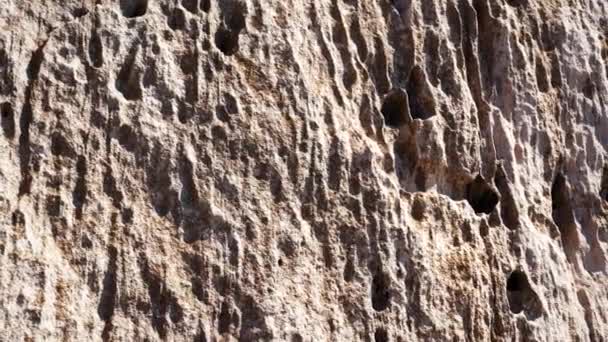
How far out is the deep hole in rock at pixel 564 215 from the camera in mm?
3213

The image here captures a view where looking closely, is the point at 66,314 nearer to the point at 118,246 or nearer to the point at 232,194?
the point at 118,246

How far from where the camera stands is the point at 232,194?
8.96 feet

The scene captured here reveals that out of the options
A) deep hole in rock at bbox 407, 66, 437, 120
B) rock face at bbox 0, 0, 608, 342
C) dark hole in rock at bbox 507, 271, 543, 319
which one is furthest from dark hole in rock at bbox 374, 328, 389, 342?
deep hole in rock at bbox 407, 66, 437, 120

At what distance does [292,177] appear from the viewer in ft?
9.20

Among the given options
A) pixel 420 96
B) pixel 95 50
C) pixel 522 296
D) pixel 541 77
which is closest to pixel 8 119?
pixel 95 50

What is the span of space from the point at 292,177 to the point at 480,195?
1.93ft

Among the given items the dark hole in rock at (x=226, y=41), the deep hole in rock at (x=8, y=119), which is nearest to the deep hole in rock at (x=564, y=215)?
the dark hole in rock at (x=226, y=41)

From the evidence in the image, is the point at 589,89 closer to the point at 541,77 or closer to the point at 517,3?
the point at 541,77

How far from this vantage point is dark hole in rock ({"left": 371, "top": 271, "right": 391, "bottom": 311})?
2789 mm

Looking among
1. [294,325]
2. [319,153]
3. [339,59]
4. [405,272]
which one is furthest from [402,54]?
[294,325]

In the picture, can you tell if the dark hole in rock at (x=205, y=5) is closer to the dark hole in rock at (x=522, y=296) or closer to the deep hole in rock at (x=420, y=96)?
the deep hole in rock at (x=420, y=96)

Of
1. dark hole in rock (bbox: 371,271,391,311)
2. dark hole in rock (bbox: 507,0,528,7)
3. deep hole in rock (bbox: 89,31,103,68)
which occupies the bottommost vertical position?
dark hole in rock (bbox: 371,271,391,311)

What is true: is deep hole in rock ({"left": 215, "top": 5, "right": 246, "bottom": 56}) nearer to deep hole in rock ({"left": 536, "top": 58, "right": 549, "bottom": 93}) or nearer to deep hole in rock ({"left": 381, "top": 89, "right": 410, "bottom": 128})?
deep hole in rock ({"left": 381, "top": 89, "right": 410, "bottom": 128})

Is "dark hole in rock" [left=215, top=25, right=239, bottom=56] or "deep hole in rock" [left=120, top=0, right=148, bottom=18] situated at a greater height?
"deep hole in rock" [left=120, top=0, right=148, bottom=18]
